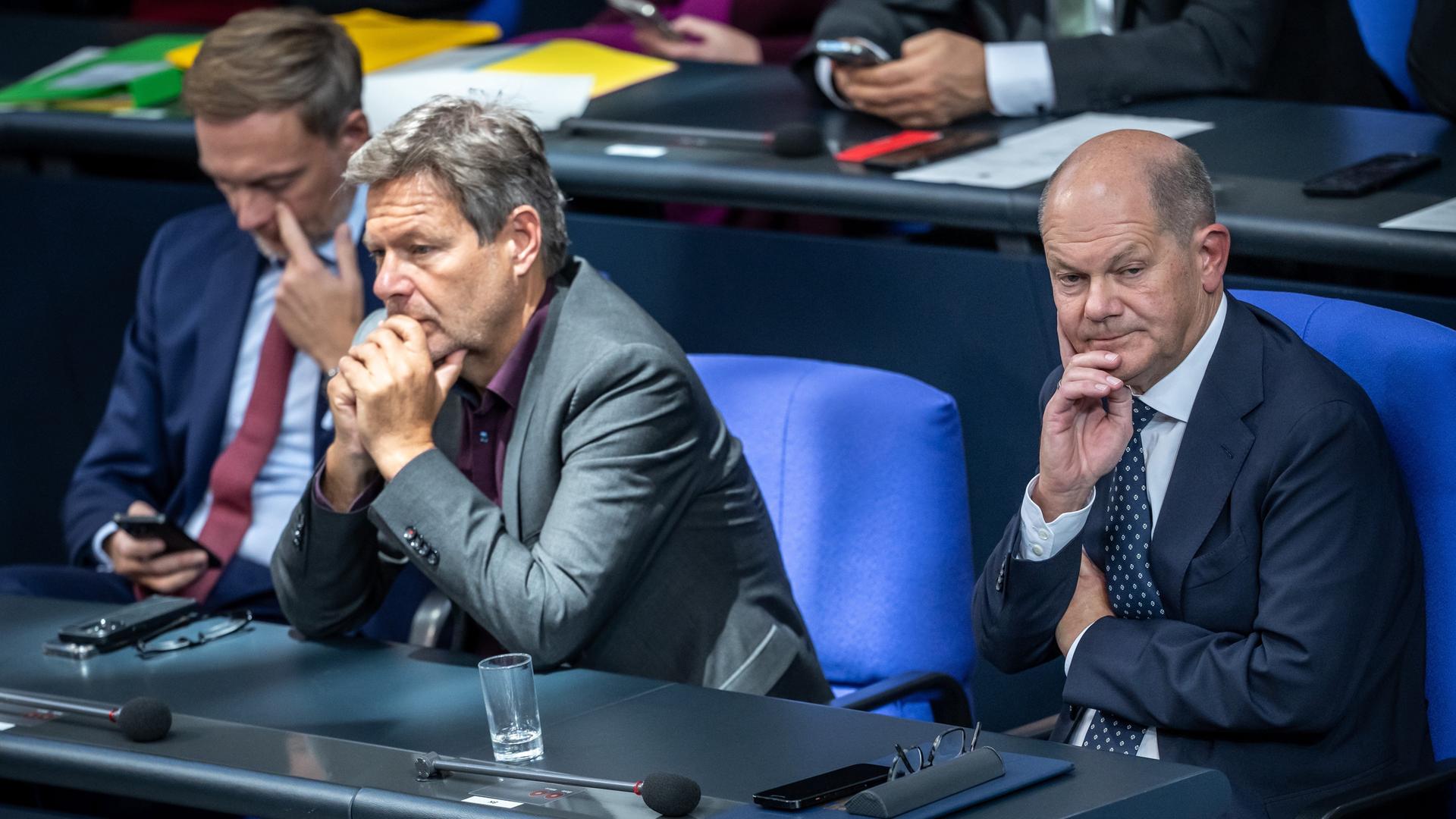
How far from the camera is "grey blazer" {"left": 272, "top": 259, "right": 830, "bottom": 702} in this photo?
2.12 m

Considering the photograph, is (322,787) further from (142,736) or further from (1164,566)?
(1164,566)

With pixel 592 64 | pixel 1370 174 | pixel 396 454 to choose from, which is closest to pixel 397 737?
pixel 396 454

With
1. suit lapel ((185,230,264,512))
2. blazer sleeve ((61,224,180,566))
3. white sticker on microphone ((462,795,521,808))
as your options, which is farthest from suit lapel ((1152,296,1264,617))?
blazer sleeve ((61,224,180,566))

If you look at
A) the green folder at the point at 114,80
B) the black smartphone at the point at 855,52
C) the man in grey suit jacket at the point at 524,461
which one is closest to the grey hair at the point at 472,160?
the man in grey suit jacket at the point at 524,461

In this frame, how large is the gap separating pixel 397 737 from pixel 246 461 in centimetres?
109

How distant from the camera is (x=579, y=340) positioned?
2.26 m

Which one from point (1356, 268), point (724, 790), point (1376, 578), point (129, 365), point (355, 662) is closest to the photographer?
point (724, 790)

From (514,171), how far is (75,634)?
29.6 inches

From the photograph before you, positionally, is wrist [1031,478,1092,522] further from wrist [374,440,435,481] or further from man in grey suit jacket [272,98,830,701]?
wrist [374,440,435,481]

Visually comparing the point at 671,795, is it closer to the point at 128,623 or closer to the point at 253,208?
the point at 128,623

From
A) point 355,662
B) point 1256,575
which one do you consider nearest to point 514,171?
point 355,662

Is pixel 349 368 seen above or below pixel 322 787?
above

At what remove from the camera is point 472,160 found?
2285 millimetres

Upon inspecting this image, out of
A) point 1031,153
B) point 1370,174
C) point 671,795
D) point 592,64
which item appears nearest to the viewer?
point 671,795
